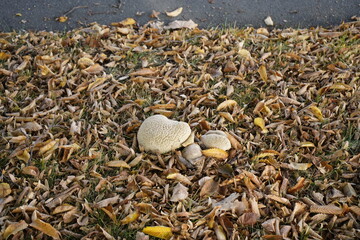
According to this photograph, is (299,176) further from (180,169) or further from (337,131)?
(180,169)

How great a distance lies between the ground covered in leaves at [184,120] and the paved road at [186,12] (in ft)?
1.00

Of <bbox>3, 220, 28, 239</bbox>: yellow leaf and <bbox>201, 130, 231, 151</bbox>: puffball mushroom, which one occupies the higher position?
<bbox>201, 130, 231, 151</bbox>: puffball mushroom

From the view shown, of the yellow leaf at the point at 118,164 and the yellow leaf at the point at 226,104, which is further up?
the yellow leaf at the point at 226,104

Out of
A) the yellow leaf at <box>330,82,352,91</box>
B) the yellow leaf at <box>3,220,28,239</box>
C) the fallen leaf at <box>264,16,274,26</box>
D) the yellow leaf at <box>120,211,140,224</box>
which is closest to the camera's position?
the yellow leaf at <box>3,220,28,239</box>

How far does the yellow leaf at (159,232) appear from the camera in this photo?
248 centimetres

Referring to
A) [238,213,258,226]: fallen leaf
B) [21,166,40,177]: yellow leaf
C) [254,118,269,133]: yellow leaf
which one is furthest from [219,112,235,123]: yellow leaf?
[21,166,40,177]: yellow leaf

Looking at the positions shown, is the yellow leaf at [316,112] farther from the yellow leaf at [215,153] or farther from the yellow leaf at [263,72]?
the yellow leaf at [215,153]

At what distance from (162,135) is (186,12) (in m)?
2.50

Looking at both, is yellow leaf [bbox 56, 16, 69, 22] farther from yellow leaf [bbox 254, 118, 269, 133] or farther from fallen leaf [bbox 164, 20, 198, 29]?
yellow leaf [bbox 254, 118, 269, 133]

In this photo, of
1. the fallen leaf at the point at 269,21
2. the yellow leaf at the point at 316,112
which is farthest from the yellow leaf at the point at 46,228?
the fallen leaf at the point at 269,21

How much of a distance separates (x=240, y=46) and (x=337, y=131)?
146 centimetres

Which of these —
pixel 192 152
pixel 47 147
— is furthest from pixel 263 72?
pixel 47 147

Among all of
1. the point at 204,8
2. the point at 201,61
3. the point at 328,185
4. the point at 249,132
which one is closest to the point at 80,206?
the point at 249,132

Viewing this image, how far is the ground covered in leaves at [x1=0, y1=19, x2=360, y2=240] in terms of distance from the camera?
8.52 ft
